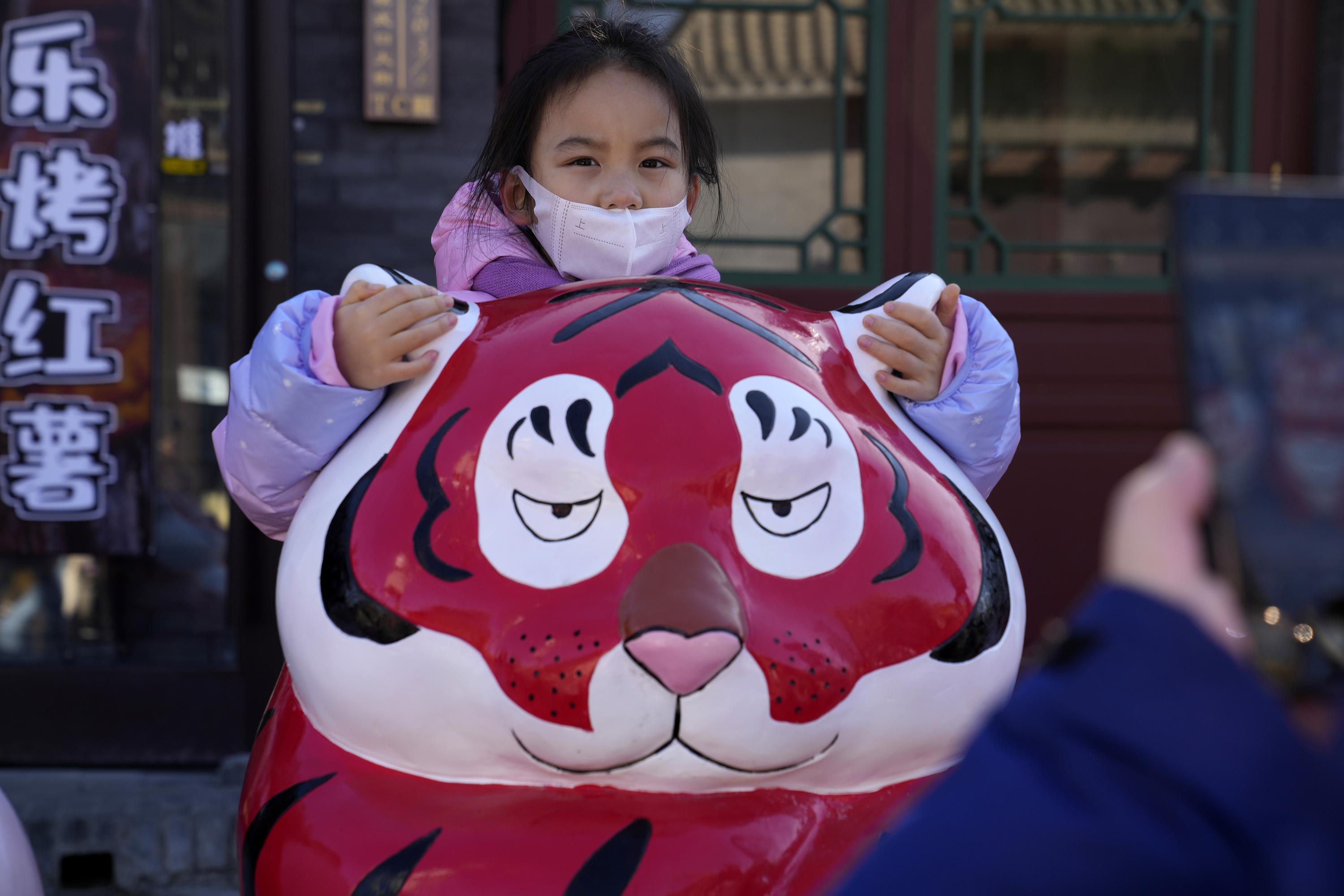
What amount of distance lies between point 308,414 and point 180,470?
2.54 metres

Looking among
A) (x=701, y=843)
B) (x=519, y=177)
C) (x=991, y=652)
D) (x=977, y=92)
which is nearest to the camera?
(x=701, y=843)

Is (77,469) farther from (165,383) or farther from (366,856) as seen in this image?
(366,856)

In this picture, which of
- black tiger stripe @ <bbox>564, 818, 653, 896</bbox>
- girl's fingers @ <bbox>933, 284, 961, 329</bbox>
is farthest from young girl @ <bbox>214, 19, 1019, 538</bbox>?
black tiger stripe @ <bbox>564, 818, 653, 896</bbox>

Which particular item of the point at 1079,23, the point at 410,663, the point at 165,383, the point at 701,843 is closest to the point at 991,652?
the point at 701,843

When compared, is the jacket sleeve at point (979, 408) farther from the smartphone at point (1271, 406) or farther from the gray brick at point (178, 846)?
the gray brick at point (178, 846)

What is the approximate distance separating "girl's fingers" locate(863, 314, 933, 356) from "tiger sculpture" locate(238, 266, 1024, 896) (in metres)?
0.18

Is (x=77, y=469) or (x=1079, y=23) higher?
(x=1079, y=23)

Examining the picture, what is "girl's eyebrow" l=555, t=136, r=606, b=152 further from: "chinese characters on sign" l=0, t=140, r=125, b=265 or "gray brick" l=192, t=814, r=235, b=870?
"gray brick" l=192, t=814, r=235, b=870

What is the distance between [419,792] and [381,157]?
2756mm

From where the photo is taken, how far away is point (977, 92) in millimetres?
4191

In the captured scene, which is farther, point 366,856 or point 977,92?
point 977,92

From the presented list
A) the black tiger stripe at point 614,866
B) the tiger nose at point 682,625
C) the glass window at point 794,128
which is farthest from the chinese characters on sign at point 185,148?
the black tiger stripe at point 614,866

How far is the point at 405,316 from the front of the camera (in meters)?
1.60

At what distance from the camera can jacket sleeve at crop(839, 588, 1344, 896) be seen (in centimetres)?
59
